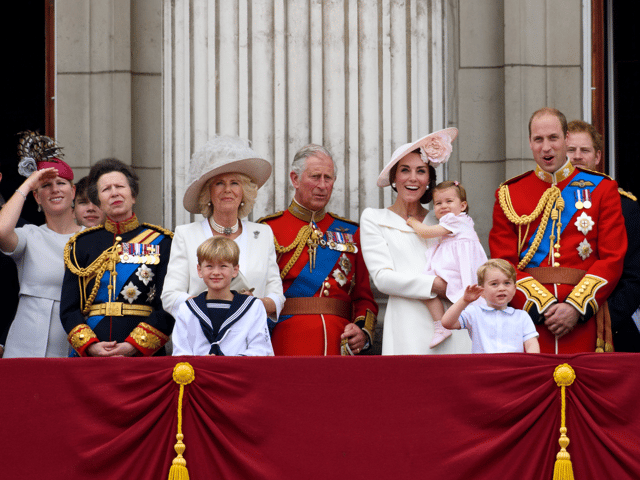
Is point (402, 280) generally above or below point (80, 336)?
above

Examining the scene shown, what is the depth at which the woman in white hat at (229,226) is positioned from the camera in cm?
478

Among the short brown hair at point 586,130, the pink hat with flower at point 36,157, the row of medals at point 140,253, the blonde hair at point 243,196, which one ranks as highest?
the short brown hair at point 586,130

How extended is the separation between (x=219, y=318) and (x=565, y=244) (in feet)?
5.73

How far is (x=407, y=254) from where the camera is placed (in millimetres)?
4895

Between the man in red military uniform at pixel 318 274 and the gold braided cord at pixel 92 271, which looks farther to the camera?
the man in red military uniform at pixel 318 274

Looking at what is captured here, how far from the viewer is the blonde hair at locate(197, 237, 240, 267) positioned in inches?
174

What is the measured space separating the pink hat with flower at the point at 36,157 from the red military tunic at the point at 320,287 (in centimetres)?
114

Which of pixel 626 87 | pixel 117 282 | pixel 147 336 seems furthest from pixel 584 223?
pixel 626 87

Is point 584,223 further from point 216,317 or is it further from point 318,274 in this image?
point 216,317

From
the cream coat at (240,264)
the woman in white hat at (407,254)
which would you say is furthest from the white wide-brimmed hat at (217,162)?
the woman in white hat at (407,254)

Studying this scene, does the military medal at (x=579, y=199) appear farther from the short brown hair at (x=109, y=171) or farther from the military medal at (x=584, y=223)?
the short brown hair at (x=109, y=171)

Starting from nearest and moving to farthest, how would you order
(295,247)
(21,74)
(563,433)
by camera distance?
(563,433) < (295,247) < (21,74)

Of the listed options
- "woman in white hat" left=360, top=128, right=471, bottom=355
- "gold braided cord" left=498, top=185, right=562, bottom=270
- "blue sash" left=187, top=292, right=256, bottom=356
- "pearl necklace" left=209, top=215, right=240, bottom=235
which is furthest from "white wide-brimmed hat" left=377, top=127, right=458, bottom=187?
"blue sash" left=187, top=292, right=256, bottom=356

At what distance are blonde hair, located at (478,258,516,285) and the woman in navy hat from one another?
2220 millimetres
